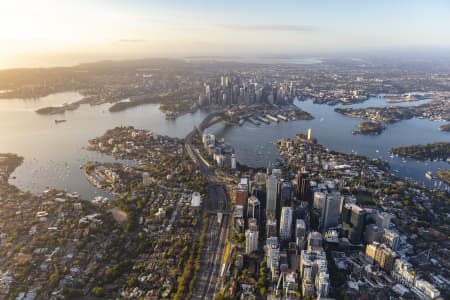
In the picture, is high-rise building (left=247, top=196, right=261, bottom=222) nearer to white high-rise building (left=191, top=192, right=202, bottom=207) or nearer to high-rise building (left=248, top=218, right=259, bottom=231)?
high-rise building (left=248, top=218, right=259, bottom=231)

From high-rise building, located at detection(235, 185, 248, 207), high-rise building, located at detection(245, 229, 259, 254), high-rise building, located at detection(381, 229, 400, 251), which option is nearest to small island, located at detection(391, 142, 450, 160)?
high-rise building, located at detection(381, 229, 400, 251)

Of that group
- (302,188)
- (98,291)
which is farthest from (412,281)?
(98,291)

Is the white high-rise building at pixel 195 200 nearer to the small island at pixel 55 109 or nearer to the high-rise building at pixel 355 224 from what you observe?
the high-rise building at pixel 355 224

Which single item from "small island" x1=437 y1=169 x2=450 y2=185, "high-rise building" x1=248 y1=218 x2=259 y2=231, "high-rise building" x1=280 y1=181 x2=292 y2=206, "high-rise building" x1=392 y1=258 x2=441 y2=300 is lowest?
"small island" x1=437 y1=169 x2=450 y2=185

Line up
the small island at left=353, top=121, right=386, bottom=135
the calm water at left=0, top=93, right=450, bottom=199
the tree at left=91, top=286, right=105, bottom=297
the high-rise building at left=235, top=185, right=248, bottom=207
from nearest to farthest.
Answer: 1. the tree at left=91, top=286, right=105, bottom=297
2. the high-rise building at left=235, top=185, right=248, bottom=207
3. the calm water at left=0, top=93, right=450, bottom=199
4. the small island at left=353, top=121, right=386, bottom=135

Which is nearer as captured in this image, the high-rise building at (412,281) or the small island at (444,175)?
the high-rise building at (412,281)

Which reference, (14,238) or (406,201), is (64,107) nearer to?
(14,238)

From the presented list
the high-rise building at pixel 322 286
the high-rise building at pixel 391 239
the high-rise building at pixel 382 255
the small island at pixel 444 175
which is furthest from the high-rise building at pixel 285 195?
the small island at pixel 444 175
